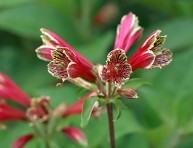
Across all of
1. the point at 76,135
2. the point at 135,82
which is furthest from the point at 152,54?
the point at 76,135

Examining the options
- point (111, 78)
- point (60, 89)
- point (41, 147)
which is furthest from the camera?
point (60, 89)

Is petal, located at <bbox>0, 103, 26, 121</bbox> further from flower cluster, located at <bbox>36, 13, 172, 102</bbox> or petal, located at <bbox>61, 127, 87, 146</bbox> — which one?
flower cluster, located at <bbox>36, 13, 172, 102</bbox>

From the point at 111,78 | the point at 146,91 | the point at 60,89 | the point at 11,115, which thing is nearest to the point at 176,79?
the point at 146,91

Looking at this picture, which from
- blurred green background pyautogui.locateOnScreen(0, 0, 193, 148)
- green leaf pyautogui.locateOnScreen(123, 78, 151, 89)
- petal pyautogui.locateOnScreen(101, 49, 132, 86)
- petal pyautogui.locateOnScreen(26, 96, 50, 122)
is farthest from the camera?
blurred green background pyautogui.locateOnScreen(0, 0, 193, 148)

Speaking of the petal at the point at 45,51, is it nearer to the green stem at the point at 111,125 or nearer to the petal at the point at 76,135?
the green stem at the point at 111,125

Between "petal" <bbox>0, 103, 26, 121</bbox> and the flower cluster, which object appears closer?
the flower cluster

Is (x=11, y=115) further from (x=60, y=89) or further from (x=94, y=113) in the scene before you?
(x=60, y=89)

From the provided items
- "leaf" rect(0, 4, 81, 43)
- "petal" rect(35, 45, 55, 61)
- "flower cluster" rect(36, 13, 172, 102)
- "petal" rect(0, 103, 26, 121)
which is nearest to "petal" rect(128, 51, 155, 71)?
"flower cluster" rect(36, 13, 172, 102)
